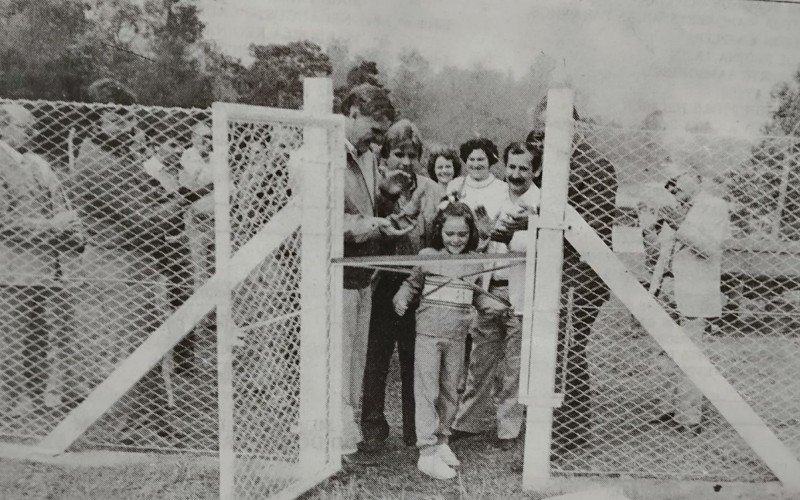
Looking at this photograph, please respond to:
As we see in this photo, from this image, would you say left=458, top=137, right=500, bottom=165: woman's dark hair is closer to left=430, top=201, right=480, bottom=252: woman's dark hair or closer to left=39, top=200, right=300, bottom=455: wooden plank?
left=430, top=201, right=480, bottom=252: woman's dark hair

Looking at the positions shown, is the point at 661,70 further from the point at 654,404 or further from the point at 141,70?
the point at 141,70

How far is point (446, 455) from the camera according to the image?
2.84m

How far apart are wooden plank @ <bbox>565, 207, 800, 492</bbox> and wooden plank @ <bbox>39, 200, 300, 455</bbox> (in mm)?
1049

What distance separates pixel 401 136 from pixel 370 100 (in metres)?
0.20

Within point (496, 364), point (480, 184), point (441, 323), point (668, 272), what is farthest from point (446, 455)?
point (668, 272)

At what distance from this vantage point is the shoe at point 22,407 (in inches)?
121

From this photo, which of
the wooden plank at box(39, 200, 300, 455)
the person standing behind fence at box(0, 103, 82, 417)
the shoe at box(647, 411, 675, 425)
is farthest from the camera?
the shoe at box(647, 411, 675, 425)

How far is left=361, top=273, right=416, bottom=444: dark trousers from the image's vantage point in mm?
2852

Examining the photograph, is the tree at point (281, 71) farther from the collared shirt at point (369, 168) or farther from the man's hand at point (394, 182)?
the man's hand at point (394, 182)

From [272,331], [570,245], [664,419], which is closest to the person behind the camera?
[272,331]

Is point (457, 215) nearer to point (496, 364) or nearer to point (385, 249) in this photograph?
point (385, 249)

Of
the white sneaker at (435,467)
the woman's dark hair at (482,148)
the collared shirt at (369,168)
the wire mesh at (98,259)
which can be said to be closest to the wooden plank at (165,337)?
the wire mesh at (98,259)

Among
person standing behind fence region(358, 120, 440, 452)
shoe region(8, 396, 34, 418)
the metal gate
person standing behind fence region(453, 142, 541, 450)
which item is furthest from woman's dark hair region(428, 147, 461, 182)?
shoe region(8, 396, 34, 418)

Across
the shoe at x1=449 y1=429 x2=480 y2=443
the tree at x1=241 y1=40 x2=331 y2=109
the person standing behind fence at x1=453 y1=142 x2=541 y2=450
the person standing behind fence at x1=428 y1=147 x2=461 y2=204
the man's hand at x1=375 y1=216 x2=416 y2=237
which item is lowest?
the shoe at x1=449 y1=429 x2=480 y2=443
